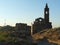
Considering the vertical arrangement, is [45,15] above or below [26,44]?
above

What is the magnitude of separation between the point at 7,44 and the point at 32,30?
40.5 metres

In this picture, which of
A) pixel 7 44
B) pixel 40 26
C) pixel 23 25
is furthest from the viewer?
pixel 23 25

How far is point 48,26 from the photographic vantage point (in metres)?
57.7

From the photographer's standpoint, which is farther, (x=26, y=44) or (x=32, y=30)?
(x=32, y=30)

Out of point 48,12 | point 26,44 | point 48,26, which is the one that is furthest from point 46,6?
point 26,44

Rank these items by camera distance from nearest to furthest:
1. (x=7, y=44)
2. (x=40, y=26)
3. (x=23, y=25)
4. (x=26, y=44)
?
(x=7, y=44) → (x=26, y=44) → (x=40, y=26) → (x=23, y=25)

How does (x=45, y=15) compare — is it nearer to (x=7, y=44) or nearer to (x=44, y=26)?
(x=44, y=26)

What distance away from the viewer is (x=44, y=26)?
5747 cm

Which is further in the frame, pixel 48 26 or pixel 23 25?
pixel 23 25

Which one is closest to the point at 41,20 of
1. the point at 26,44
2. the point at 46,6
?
the point at 46,6

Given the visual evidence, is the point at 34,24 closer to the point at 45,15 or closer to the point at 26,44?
the point at 45,15

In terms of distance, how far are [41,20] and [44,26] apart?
2064mm

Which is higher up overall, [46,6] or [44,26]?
[46,6]

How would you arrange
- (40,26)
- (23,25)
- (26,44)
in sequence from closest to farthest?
(26,44) < (40,26) < (23,25)
